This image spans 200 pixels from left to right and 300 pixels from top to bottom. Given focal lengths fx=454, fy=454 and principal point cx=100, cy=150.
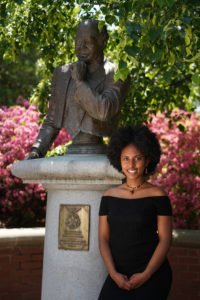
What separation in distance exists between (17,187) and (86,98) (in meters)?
4.63

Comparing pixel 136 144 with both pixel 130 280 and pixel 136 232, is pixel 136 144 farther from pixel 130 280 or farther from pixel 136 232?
pixel 130 280

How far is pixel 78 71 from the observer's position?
3.61 m

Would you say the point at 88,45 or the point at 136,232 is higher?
the point at 88,45

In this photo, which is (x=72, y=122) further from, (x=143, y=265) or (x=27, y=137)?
(x=27, y=137)

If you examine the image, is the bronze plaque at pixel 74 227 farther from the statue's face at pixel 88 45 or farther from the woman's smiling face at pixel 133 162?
the statue's face at pixel 88 45

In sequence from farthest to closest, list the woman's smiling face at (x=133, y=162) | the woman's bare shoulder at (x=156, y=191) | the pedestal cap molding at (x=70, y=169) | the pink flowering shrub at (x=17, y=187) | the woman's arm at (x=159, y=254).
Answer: the pink flowering shrub at (x=17, y=187)
the pedestal cap molding at (x=70, y=169)
the woman's smiling face at (x=133, y=162)
the woman's bare shoulder at (x=156, y=191)
the woman's arm at (x=159, y=254)

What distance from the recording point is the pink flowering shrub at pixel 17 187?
7.64 m

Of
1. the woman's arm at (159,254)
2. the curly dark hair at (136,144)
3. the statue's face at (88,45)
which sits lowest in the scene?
the woman's arm at (159,254)

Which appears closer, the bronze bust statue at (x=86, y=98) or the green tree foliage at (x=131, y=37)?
the green tree foliage at (x=131, y=37)

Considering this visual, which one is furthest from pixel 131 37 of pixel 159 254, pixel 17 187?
pixel 17 187

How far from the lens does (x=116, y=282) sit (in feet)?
9.29

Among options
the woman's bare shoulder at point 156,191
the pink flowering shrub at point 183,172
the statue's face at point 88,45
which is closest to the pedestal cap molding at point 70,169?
the woman's bare shoulder at point 156,191

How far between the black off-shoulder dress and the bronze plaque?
0.62 metres

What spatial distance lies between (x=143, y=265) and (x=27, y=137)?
17.9ft
